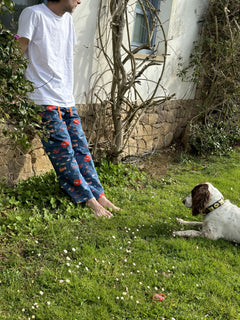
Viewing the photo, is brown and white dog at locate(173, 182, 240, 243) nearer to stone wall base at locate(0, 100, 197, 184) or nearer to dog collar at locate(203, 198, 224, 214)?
dog collar at locate(203, 198, 224, 214)

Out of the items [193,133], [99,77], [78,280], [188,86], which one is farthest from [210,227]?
[188,86]

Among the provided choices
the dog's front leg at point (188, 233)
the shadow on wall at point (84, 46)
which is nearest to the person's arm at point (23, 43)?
the shadow on wall at point (84, 46)

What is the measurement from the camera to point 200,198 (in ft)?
12.2

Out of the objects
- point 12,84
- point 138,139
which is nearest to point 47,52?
point 12,84

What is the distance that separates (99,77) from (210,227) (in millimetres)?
2559

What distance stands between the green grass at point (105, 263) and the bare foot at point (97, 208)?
0.24 ft

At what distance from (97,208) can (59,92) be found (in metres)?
1.36

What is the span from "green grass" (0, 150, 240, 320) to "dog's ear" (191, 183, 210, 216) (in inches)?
13.8

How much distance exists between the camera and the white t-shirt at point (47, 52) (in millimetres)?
3499

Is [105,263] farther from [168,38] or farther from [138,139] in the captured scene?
[168,38]

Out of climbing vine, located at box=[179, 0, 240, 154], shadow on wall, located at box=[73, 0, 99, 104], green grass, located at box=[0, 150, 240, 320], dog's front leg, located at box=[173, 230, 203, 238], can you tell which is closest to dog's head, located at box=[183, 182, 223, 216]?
dog's front leg, located at box=[173, 230, 203, 238]

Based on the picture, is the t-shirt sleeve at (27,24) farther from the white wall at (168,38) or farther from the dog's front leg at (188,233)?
the dog's front leg at (188,233)

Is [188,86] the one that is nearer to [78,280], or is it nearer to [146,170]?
[146,170]

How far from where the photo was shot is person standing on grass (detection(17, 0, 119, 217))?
356 centimetres
